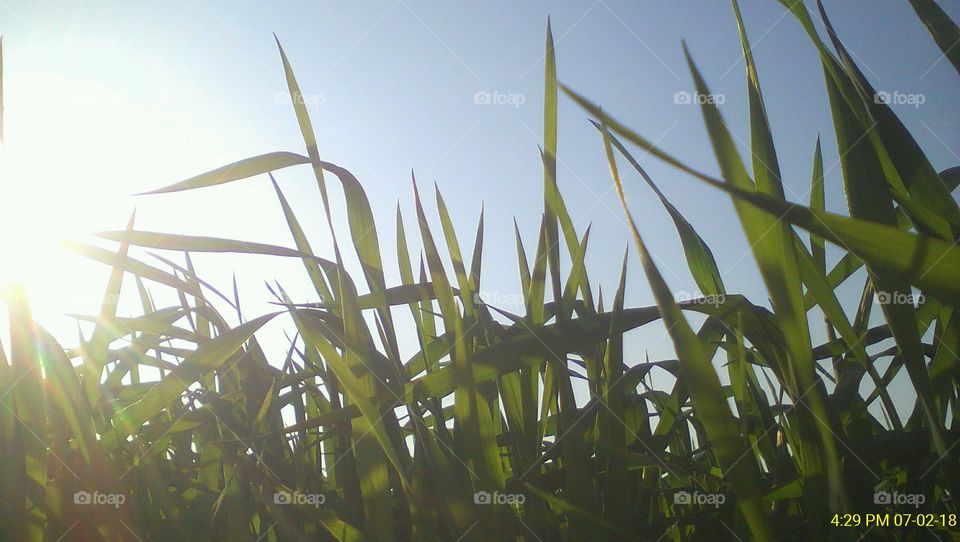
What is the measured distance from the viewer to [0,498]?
24.6 inches

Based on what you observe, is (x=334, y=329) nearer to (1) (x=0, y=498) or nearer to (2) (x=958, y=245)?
(1) (x=0, y=498)

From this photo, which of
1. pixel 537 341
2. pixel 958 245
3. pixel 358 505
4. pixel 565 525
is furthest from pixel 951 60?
pixel 358 505

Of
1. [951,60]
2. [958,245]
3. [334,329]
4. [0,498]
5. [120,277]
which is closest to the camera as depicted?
[958,245]

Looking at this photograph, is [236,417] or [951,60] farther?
[236,417]

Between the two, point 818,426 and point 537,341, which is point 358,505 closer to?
point 537,341

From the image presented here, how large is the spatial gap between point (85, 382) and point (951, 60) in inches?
35.7

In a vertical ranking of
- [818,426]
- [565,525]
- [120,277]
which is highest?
[120,277]

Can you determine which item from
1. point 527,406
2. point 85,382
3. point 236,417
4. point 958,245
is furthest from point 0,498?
point 958,245

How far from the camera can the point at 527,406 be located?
0.67m

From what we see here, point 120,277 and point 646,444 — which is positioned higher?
point 120,277

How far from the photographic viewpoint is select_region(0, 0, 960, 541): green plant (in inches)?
15.8

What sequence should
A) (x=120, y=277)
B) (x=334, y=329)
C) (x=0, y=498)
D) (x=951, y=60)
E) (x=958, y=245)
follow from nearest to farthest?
(x=958, y=245)
(x=951, y=60)
(x=0, y=498)
(x=334, y=329)
(x=120, y=277)

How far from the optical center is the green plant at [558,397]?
40 cm

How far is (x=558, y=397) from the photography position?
2.14 feet
